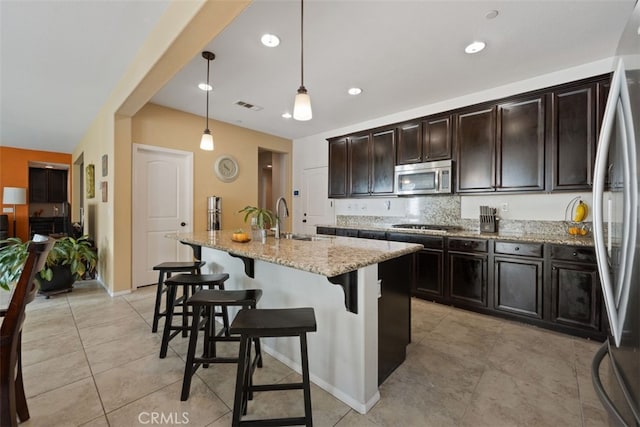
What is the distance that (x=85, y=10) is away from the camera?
6.82 ft

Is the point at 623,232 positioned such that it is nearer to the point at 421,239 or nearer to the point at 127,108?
the point at 421,239

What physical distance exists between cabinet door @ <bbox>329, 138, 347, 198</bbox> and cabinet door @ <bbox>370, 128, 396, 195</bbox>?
A: 0.58 m

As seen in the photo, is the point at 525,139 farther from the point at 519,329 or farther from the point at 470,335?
the point at 470,335

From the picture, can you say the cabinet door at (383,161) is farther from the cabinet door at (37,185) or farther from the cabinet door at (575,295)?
the cabinet door at (37,185)

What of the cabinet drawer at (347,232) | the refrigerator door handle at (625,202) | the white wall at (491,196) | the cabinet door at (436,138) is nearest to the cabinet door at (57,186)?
the white wall at (491,196)

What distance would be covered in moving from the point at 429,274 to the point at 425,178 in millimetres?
1296

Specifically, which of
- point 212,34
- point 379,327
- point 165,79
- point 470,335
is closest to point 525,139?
point 470,335

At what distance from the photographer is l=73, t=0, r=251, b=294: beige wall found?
6.02 feet

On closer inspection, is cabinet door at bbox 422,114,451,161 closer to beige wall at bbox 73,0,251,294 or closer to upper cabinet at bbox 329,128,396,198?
upper cabinet at bbox 329,128,396,198

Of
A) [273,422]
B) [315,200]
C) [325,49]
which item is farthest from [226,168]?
[273,422]

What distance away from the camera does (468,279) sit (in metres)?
3.05

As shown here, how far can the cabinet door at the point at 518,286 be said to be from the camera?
2.64 m

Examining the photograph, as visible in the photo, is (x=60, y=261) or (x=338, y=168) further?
(x=338, y=168)

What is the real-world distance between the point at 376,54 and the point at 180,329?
121 inches
